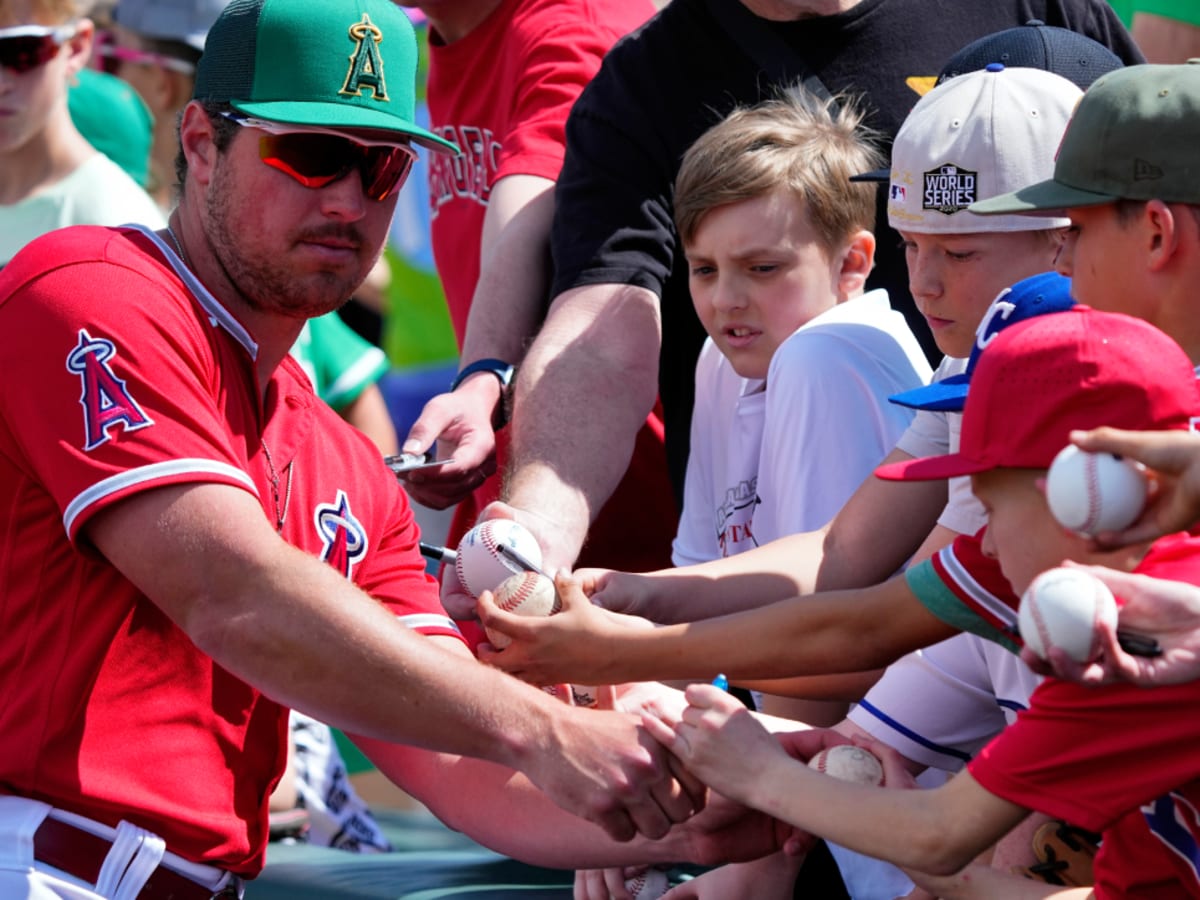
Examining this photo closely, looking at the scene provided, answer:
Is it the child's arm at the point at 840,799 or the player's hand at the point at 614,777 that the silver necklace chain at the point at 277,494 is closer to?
the player's hand at the point at 614,777

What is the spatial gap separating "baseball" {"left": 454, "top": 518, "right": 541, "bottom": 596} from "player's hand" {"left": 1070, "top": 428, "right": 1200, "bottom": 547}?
164 centimetres

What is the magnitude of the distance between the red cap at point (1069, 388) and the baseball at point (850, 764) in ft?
2.56

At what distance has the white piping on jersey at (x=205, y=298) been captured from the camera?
11.2 feet

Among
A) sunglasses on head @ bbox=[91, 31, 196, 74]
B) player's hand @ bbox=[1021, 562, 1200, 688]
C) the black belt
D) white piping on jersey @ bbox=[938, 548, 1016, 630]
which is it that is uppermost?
sunglasses on head @ bbox=[91, 31, 196, 74]

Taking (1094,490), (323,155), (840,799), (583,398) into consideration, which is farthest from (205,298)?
(1094,490)

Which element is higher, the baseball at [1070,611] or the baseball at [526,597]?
the baseball at [1070,611]

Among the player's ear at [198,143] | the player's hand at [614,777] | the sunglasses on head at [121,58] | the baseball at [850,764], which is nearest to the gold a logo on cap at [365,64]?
the player's ear at [198,143]

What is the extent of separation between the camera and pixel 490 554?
393 centimetres

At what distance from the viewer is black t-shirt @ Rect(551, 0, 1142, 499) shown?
461 cm

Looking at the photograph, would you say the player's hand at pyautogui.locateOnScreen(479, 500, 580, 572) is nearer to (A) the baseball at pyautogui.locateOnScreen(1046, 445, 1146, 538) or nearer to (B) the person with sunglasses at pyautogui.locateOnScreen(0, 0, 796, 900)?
(B) the person with sunglasses at pyautogui.locateOnScreen(0, 0, 796, 900)

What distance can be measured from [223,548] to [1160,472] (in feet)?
5.04

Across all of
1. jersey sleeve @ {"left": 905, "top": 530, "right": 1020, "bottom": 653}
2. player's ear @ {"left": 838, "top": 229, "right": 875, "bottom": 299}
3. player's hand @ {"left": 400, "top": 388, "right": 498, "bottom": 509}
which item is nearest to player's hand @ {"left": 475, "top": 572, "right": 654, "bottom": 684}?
jersey sleeve @ {"left": 905, "top": 530, "right": 1020, "bottom": 653}

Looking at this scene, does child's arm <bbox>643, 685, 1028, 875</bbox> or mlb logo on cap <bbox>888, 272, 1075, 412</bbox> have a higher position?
mlb logo on cap <bbox>888, 272, 1075, 412</bbox>

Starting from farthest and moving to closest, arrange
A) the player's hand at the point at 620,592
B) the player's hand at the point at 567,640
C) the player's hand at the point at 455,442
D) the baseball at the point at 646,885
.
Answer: the player's hand at the point at 455,442 → the baseball at the point at 646,885 → the player's hand at the point at 620,592 → the player's hand at the point at 567,640
